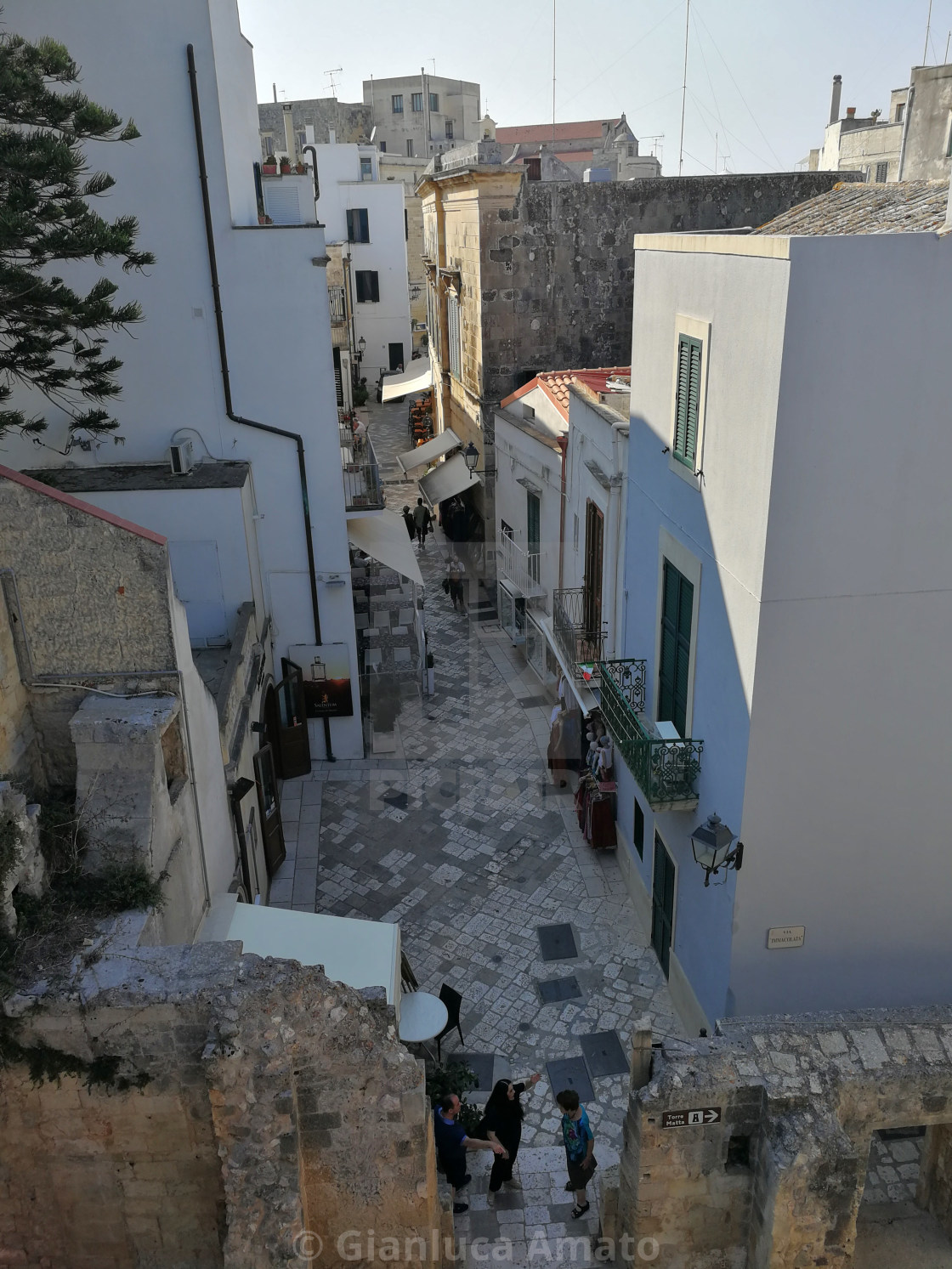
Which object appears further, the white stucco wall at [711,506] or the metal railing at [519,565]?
the metal railing at [519,565]

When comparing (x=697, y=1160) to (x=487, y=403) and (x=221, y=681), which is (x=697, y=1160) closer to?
(x=221, y=681)

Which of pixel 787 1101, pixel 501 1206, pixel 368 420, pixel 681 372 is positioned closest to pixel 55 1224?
pixel 501 1206

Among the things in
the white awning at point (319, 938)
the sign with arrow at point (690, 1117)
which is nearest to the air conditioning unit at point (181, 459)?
the white awning at point (319, 938)

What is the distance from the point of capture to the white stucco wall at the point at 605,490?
11242mm

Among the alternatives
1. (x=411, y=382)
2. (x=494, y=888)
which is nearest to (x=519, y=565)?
(x=494, y=888)

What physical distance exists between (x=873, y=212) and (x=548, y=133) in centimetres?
5551

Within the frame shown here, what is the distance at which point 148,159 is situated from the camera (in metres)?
11.6

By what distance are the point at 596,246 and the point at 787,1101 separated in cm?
1726

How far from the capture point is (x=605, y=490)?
1164cm

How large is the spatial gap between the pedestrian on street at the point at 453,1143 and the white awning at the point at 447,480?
1548cm

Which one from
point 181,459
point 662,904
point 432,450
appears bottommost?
point 662,904

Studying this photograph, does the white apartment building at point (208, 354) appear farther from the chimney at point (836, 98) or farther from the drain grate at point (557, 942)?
the chimney at point (836, 98)

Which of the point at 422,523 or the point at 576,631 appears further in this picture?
the point at 422,523

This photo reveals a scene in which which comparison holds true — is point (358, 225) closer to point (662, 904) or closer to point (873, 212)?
point (873, 212)
